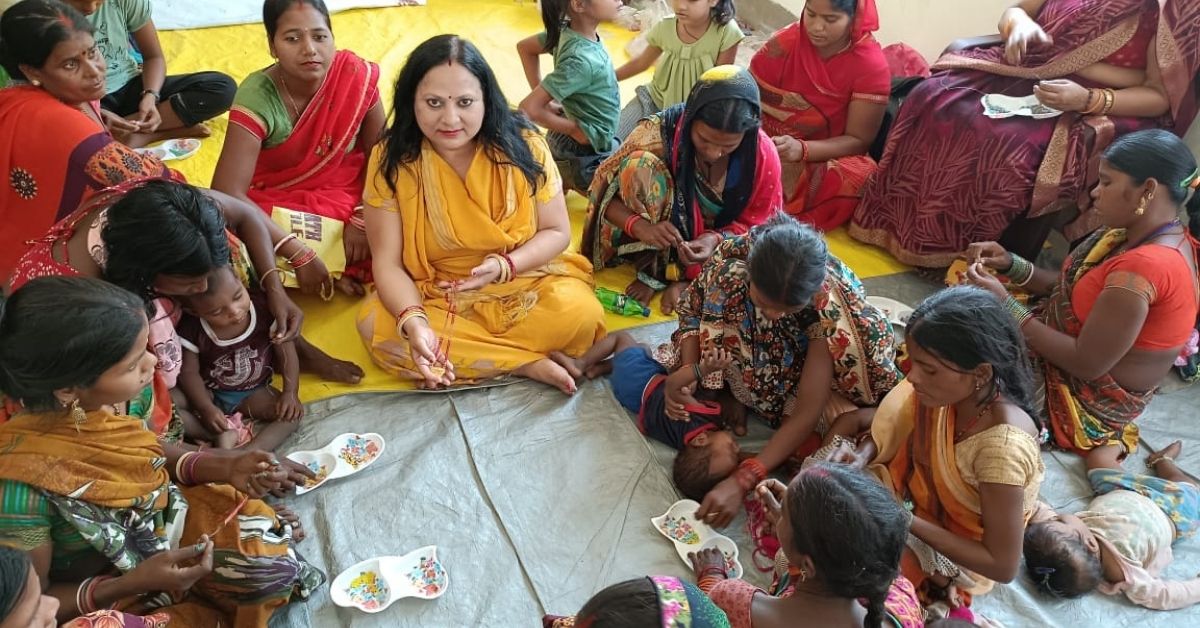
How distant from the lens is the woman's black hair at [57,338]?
165 centimetres

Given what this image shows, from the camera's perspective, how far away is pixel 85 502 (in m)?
1.77

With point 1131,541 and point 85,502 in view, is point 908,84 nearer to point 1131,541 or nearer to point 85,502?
point 1131,541

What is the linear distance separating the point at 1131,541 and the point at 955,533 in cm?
58

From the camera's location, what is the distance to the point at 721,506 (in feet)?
7.64

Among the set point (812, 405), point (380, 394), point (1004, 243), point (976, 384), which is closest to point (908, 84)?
point (1004, 243)

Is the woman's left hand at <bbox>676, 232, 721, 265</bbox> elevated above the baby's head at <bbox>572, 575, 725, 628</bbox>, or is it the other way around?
the baby's head at <bbox>572, 575, 725, 628</bbox>

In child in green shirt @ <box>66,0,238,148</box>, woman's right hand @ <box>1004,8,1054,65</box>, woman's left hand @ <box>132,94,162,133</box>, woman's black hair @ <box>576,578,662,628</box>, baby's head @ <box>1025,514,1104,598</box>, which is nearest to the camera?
woman's black hair @ <box>576,578,662,628</box>

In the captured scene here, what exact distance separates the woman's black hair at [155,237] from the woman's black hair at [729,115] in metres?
1.54

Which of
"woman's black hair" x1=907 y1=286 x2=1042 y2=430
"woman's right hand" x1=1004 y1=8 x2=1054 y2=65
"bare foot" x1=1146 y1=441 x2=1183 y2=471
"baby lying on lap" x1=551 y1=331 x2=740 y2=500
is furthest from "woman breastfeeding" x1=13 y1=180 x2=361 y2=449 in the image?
"woman's right hand" x1=1004 y1=8 x2=1054 y2=65

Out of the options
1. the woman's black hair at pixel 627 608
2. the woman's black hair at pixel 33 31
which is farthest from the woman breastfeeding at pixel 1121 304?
the woman's black hair at pixel 33 31

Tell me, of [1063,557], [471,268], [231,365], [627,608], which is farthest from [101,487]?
[1063,557]

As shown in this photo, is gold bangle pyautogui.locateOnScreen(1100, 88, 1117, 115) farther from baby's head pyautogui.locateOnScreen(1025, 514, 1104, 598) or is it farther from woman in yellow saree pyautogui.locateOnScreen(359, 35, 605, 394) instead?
woman in yellow saree pyautogui.locateOnScreen(359, 35, 605, 394)

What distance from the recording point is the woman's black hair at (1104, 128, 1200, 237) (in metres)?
2.33

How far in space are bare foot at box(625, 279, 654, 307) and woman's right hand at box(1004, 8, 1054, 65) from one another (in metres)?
1.75
